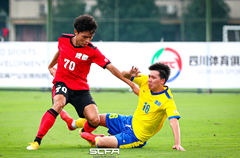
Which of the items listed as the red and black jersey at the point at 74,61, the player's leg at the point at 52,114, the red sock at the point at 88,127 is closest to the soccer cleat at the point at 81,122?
the red sock at the point at 88,127

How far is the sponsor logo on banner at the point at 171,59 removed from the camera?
43.9 feet

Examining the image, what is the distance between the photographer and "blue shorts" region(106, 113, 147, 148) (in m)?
5.29

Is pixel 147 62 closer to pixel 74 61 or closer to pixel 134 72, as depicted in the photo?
pixel 74 61

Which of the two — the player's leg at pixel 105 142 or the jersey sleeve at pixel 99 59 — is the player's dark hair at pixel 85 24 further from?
the player's leg at pixel 105 142

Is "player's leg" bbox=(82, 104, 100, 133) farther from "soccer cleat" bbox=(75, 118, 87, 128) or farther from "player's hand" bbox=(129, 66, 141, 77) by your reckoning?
"player's hand" bbox=(129, 66, 141, 77)

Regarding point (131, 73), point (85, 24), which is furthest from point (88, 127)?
point (85, 24)

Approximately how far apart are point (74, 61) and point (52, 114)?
2.87ft

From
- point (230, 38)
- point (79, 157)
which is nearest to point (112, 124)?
point (79, 157)

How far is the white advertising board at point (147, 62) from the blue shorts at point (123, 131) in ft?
25.7

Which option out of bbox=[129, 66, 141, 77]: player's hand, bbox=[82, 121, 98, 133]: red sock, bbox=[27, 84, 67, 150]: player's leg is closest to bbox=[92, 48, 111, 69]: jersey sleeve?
bbox=[129, 66, 141, 77]: player's hand

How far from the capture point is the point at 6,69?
13750 millimetres

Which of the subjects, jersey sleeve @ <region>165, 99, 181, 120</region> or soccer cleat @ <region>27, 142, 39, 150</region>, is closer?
jersey sleeve @ <region>165, 99, 181, 120</region>

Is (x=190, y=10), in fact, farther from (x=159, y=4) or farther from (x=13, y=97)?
(x=13, y=97)

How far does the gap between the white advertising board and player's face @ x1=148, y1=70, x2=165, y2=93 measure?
8179mm
